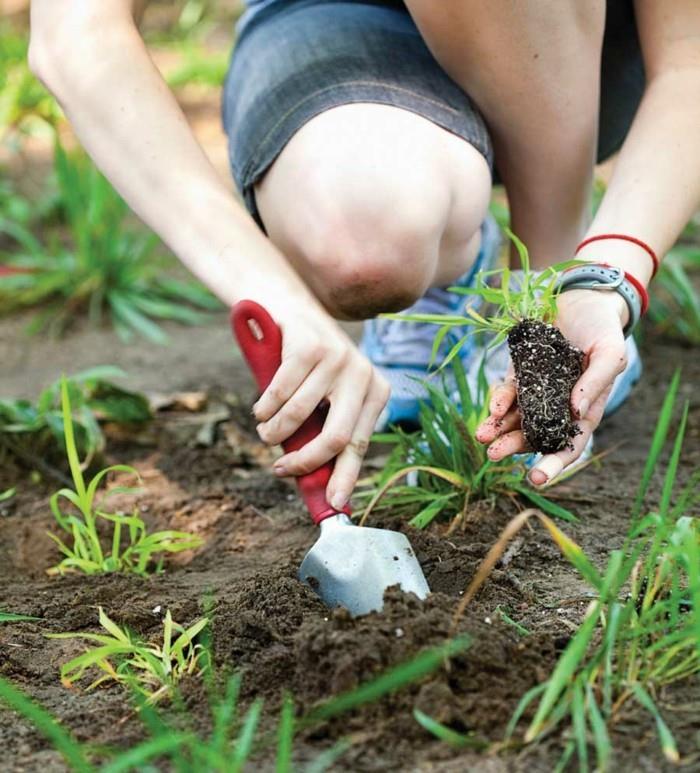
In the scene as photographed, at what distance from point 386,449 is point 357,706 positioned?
1.11 metres

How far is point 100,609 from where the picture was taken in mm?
1475

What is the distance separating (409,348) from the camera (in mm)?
2291

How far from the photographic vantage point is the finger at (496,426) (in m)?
1.50

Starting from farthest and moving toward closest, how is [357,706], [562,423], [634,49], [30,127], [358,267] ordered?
[30,127] < [634,49] < [358,267] < [562,423] < [357,706]

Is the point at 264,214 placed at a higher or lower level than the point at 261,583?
higher

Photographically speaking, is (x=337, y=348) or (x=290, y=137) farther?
(x=290, y=137)

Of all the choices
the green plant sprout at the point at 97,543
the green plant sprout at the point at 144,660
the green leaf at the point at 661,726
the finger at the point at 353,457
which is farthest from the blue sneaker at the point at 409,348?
the green leaf at the point at 661,726

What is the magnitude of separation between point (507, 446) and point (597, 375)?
148mm

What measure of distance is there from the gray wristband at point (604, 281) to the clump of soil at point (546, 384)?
12 centimetres

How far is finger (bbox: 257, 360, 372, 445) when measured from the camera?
58.7 inches

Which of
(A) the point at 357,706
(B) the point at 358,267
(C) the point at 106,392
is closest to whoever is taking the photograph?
(A) the point at 357,706

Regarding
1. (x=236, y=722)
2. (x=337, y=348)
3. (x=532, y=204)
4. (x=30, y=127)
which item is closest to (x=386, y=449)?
(x=532, y=204)

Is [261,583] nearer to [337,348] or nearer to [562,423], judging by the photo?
[337,348]

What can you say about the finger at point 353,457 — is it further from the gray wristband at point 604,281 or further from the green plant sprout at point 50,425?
the green plant sprout at point 50,425
